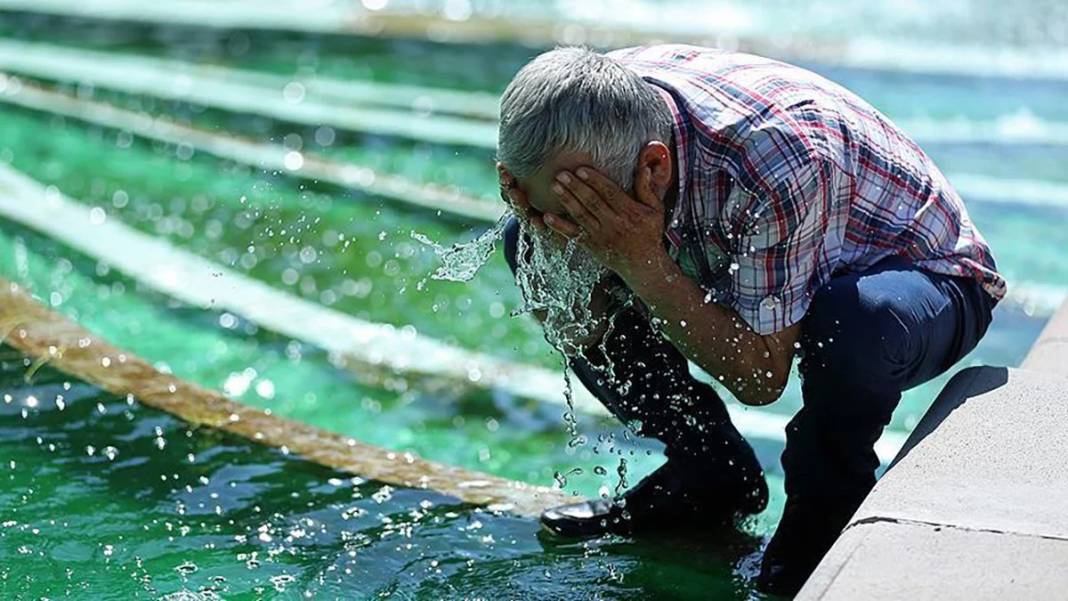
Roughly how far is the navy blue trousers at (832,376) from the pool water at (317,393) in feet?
0.83

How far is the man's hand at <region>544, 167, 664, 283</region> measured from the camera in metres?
2.85

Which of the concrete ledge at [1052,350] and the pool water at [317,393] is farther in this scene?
the concrete ledge at [1052,350]

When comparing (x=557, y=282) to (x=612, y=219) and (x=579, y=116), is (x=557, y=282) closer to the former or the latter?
(x=612, y=219)

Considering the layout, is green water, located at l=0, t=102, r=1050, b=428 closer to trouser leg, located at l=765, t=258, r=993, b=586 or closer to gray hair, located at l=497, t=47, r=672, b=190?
trouser leg, located at l=765, t=258, r=993, b=586

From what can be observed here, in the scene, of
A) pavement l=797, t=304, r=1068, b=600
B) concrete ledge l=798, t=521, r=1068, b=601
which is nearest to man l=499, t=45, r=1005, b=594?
pavement l=797, t=304, r=1068, b=600

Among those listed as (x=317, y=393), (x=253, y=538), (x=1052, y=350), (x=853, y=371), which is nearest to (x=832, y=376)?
(x=853, y=371)

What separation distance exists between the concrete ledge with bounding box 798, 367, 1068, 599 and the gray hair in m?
0.73

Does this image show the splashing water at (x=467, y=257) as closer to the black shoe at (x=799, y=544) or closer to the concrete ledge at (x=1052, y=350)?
the black shoe at (x=799, y=544)

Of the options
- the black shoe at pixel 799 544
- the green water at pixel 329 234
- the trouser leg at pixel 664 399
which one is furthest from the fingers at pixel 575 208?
the green water at pixel 329 234

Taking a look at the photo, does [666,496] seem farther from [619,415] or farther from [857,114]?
[857,114]

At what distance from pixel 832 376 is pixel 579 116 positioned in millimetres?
709

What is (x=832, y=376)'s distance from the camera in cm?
307

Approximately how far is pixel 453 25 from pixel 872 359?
7527 mm

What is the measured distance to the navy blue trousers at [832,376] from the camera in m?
3.06
